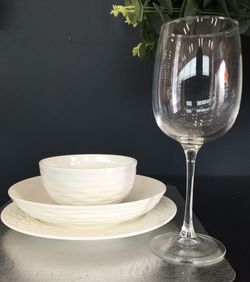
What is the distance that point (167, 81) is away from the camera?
517 millimetres

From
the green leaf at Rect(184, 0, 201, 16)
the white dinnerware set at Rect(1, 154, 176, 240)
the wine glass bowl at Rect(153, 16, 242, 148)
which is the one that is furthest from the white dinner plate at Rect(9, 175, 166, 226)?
the green leaf at Rect(184, 0, 201, 16)

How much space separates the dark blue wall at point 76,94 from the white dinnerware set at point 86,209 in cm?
Answer: 33

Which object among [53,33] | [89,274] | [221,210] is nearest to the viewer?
[89,274]

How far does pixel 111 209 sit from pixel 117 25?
1.68ft

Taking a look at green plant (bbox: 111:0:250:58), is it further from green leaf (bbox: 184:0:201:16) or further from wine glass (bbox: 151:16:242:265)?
wine glass (bbox: 151:16:242:265)

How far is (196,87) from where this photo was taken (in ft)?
1.66

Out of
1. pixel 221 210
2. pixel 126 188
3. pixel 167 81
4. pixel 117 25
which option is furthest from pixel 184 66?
pixel 117 25

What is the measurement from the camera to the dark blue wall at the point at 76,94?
0.88 metres

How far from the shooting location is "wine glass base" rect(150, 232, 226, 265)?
481mm

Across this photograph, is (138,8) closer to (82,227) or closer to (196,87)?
(196,87)

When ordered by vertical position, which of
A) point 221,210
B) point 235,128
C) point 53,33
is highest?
point 53,33

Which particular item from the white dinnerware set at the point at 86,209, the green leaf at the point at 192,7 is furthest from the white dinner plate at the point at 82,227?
the green leaf at the point at 192,7

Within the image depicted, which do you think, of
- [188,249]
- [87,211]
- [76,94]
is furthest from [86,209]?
[76,94]

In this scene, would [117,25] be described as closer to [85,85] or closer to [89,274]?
[85,85]
